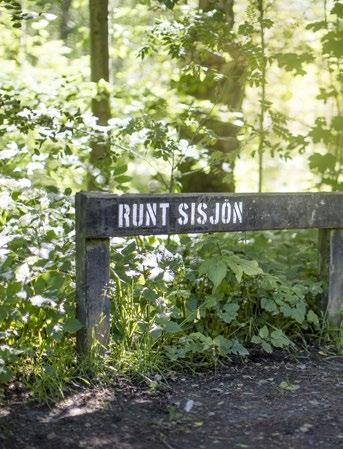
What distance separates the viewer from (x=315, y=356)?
4.83 meters

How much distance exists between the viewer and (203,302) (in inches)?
188

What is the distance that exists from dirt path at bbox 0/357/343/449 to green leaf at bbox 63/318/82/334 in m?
0.38

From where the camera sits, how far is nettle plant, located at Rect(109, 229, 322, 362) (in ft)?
14.5

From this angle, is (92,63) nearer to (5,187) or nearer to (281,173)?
(5,187)

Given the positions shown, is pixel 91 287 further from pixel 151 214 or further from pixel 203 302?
pixel 203 302

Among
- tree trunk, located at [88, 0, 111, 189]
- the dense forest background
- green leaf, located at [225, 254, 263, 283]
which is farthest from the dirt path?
tree trunk, located at [88, 0, 111, 189]

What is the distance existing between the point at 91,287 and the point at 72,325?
Result: 29cm

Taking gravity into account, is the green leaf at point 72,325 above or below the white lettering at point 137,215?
below

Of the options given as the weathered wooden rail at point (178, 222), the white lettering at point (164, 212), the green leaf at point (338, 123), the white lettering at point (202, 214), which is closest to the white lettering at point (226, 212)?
the weathered wooden rail at point (178, 222)

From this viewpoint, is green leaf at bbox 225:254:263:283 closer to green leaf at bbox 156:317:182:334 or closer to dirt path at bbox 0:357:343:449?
green leaf at bbox 156:317:182:334

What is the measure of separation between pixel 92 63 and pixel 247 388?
446 cm

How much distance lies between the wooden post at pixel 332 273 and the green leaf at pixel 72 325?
2113 millimetres

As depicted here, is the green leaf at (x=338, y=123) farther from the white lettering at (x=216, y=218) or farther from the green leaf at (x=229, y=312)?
the green leaf at (x=229, y=312)

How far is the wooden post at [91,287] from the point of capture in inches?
165
